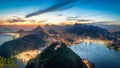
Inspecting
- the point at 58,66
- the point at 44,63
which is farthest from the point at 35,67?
the point at 58,66

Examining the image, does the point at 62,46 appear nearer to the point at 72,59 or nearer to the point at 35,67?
the point at 72,59

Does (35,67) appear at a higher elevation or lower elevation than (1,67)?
lower

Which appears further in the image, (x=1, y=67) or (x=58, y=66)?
(x=58, y=66)

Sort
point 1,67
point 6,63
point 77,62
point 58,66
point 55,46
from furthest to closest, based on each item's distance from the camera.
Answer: point 55,46 → point 77,62 → point 58,66 → point 6,63 → point 1,67

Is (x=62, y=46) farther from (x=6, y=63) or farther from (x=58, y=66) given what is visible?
(x=6, y=63)

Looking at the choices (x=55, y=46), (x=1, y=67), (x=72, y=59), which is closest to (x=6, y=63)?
(x=1, y=67)

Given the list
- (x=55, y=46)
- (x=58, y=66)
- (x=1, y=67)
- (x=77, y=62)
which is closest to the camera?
(x=1, y=67)

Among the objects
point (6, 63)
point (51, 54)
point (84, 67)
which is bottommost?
point (84, 67)
